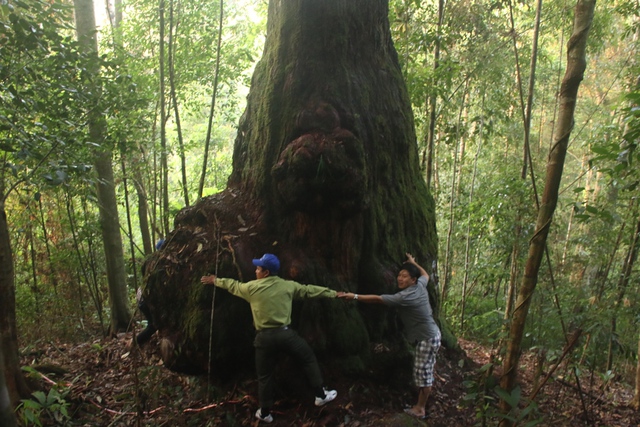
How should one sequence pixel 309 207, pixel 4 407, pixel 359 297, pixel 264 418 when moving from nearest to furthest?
pixel 4 407 → pixel 264 418 → pixel 359 297 → pixel 309 207

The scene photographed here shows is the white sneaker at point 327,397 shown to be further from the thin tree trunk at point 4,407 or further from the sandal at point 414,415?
the thin tree trunk at point 4,407

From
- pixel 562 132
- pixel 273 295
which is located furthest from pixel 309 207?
pixel 562 132

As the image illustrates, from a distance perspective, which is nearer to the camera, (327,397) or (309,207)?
(327,397)

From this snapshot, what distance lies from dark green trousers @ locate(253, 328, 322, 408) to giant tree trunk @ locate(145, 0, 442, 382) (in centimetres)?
32

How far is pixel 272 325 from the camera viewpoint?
433 cm

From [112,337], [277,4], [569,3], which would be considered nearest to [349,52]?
[277,4]

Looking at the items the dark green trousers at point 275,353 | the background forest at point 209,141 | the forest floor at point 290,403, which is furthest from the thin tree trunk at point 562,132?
the dark green trousers at point 275,353

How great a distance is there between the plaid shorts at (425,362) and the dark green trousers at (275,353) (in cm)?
113

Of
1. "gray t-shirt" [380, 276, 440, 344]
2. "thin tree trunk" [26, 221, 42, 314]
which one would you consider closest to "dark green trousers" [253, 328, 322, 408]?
"gray t-shirt" [380, 276, 440, 344]

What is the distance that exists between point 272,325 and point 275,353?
1.15ft

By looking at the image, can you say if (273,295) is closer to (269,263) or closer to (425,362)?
(269,263)

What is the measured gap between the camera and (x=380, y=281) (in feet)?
16.6

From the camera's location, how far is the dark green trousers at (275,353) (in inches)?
170

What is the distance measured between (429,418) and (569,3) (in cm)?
796
